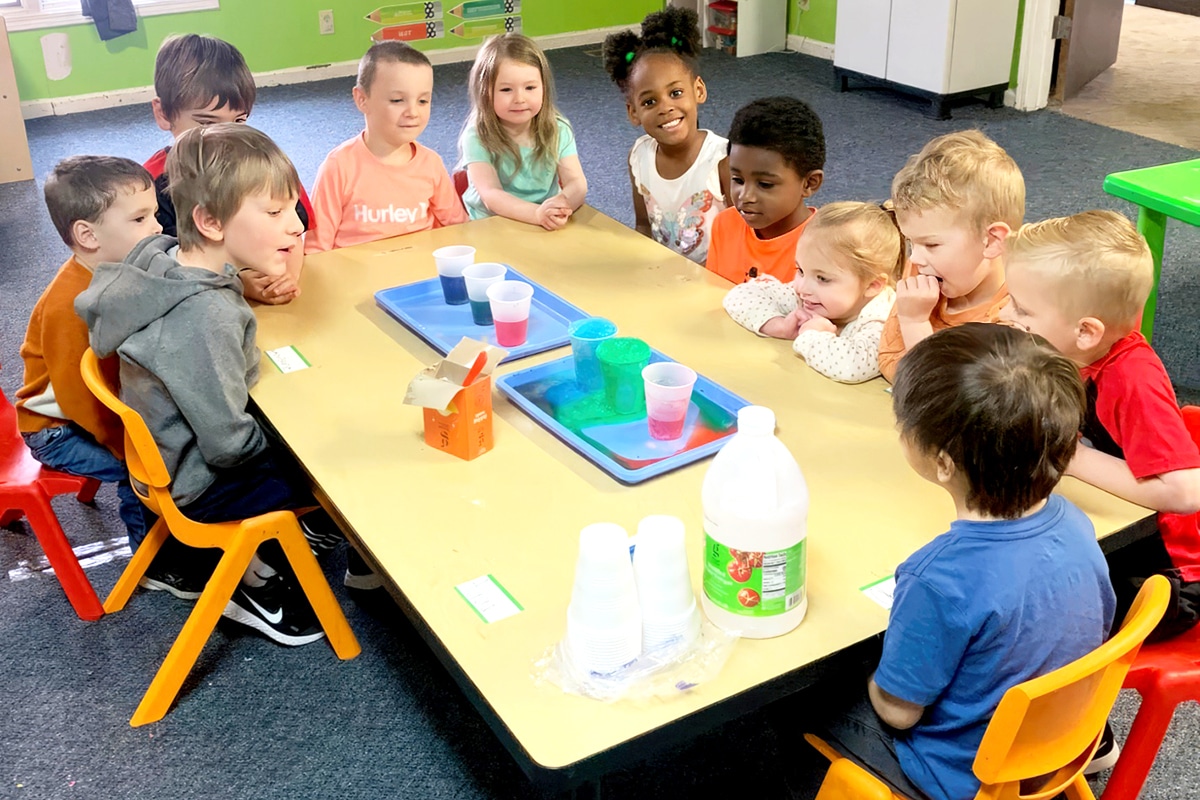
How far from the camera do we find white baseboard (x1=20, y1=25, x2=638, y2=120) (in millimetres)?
5781

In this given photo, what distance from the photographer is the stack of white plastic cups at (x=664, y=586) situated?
3.83 feet

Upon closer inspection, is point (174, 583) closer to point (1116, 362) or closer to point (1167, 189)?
point (1116, 362)

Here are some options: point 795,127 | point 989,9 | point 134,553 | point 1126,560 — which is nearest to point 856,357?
point 1126,560

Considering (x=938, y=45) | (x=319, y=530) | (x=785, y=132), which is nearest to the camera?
(x=785, y=132)

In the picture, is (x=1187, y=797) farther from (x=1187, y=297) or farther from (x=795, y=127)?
(x=1187, y=297)

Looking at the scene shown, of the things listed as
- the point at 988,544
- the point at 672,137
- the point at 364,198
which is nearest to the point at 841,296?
the point at 988,544

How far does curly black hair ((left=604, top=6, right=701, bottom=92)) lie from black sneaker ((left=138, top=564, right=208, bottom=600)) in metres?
1.56

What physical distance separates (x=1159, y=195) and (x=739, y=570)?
1788 mm

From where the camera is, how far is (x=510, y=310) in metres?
1.94

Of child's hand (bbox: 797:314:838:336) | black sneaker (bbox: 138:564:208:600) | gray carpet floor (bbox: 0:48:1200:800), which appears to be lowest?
gray carpet floor (bbox: 0:48:1200:800)

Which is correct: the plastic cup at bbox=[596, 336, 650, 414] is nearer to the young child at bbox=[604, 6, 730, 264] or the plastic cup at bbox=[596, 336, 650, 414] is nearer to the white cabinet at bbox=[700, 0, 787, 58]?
the young child at bbox=[604, 6, 730, 264]

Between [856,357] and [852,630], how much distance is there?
0.66 meters

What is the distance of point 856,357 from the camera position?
6.02 feet

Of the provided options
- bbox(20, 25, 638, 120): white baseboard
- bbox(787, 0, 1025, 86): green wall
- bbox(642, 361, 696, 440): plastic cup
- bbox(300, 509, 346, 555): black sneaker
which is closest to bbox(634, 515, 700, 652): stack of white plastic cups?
bbox(642, 361, 696, 440): plastic cup
